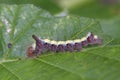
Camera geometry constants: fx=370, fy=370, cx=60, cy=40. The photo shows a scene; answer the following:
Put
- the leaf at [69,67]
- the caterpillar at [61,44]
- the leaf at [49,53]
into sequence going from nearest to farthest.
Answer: the leaf at [69,67], the leaf at [49,53], the caterpillar at [61,44]

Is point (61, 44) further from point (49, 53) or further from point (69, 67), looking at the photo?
point (69, 67)

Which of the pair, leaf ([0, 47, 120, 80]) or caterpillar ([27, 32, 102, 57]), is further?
caterpillar ([27, 32, 102, 57])

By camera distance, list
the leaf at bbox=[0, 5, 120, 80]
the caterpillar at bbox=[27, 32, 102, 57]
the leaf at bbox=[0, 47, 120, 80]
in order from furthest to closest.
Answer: the caterpillar at bbox=[27, 32, 102, 57], the leaf at bbox=[0, 5, 120, 80], the leaf at bbox=[0, 47, 120, 80]

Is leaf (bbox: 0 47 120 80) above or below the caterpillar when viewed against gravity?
below

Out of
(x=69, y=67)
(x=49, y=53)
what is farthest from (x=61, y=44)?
(x=69, y=67)

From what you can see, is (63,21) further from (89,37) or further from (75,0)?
(75,0)

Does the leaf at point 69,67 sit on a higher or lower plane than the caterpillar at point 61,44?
lower
